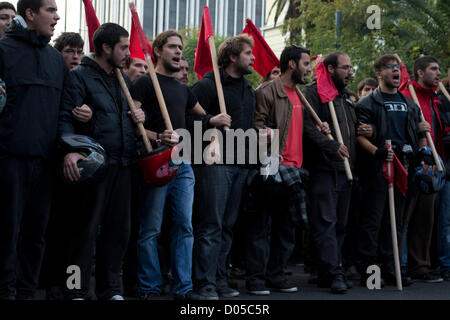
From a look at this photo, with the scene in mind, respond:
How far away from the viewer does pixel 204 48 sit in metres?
7.12

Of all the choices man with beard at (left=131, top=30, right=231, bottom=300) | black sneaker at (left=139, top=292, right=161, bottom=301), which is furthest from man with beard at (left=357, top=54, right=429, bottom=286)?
black sneaker at (left=139, top=292, right=161, bottom=301)

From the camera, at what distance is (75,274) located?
554cm

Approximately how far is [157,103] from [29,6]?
1.38 meters

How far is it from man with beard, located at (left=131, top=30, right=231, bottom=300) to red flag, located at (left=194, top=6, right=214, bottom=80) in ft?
2.42

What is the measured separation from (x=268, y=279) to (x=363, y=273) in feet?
3.67

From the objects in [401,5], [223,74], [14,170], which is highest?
[401,5]

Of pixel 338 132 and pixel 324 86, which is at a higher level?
pixel 324 86

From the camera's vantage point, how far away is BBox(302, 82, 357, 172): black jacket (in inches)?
281

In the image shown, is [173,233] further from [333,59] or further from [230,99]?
[333,59]

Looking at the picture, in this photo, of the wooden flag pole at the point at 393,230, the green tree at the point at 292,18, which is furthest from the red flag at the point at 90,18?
the green tree at the point at 292,18

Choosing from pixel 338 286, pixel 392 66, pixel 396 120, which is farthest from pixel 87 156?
pixel 392 66

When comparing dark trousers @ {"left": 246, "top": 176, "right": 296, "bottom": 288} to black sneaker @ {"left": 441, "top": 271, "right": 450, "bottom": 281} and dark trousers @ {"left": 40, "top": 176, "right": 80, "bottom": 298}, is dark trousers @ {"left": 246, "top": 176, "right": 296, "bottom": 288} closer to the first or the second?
dark trousers @ {"left": 40, "top": 176, "right": 80, "bottom": 298}

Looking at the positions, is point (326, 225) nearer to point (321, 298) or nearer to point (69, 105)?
point (321, 298)
